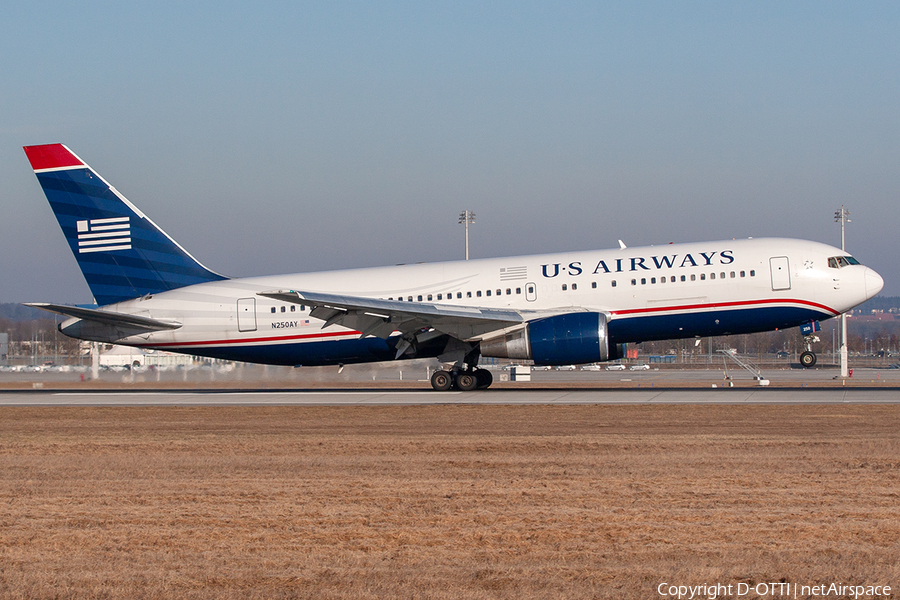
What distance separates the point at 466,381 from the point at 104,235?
14505mm

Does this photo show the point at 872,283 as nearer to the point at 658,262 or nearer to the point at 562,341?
the point at 658,262

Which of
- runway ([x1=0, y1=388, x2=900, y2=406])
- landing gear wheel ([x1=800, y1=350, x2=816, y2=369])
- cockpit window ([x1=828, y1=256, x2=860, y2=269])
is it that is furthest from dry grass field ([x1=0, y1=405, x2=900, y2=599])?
cockpit window ([x1=828, y1=256, x2=860, y2=269])

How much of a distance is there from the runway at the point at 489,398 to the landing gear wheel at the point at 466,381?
0.78m

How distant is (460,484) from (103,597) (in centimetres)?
583

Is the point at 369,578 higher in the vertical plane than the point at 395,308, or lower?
lower

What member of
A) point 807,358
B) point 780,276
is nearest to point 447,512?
point 780,276

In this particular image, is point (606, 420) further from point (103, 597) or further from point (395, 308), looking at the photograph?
point (103, 597)

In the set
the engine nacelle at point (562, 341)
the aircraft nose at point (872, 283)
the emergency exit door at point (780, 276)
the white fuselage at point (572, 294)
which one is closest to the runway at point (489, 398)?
the engine nacelle at point (562, 341)

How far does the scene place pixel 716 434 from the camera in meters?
18.1

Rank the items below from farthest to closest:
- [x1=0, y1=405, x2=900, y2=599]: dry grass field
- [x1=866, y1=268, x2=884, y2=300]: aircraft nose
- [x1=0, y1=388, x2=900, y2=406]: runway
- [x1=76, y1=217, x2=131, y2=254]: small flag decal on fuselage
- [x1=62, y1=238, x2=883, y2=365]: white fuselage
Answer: [x1=76, y1=217, x2=131, y2=254]: small flag decal on fuselage, [x1=866, y1=268, x2=884, y2=300]: aircraft nose, [x1=62, y1=238, x2=883, y2=365]: white fuselage, [x1=0, y1=388, x2=900, y2=406]: runway, [x1=0, y1=405, x2=900, y2=599]: dry grass field

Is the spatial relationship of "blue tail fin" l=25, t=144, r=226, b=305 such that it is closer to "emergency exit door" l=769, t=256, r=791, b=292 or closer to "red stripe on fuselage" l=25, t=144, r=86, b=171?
"red stripe on fuselage" l=25, t=144, r=86, b=171

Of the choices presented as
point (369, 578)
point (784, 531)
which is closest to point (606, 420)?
point (784, 531)

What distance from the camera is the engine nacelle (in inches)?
1133

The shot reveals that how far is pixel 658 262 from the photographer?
30.3 m
